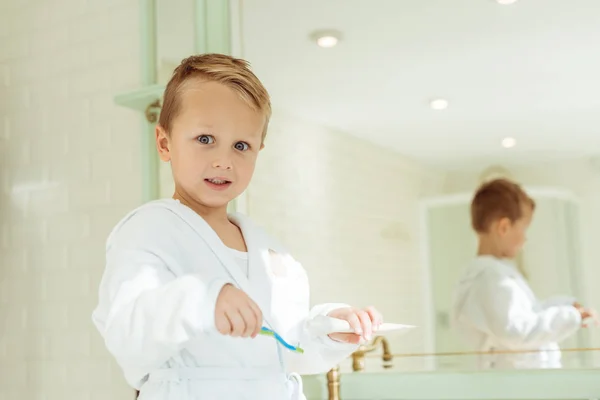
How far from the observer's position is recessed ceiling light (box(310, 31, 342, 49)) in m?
1.85

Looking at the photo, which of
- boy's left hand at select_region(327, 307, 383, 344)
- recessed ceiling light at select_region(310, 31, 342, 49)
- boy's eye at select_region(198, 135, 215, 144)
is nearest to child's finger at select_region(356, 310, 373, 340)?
boy's left hand at select_region(327, 307, 383, 344)

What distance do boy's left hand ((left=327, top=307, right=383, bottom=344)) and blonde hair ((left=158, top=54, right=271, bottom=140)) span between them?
35 centimetres

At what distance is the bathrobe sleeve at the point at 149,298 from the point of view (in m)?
0.99

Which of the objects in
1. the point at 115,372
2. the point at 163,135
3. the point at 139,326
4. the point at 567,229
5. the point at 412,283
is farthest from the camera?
the point at 115,372

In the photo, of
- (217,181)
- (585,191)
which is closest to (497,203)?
(585,191)

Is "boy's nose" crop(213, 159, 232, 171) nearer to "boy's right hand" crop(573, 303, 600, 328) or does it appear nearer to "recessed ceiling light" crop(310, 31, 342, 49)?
"recessed ceiling light" crop(310, 31, 342, 49)

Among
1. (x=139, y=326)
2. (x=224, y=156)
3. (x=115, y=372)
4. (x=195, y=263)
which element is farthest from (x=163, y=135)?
(x=115, y=372)

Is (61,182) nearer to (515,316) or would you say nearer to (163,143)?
(163,143)

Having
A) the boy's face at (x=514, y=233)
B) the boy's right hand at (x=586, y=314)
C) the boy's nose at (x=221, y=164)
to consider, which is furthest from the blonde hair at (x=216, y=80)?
the boy's right hand at (x=586, y=314)

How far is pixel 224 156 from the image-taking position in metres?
1.22

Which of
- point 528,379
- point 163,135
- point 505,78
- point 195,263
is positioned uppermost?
point 505,78

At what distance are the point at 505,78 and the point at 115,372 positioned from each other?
1.17m

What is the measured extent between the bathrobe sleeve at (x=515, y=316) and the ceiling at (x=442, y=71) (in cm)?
28

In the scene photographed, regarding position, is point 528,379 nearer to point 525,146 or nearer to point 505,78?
point 525,146
